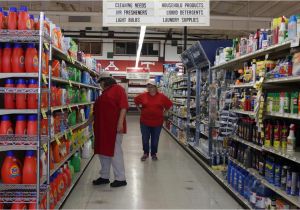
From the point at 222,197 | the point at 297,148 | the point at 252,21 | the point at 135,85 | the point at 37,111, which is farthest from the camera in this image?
the point at 135,85

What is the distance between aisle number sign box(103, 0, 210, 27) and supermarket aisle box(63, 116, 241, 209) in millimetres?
2783

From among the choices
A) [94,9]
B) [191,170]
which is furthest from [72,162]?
[94,9]

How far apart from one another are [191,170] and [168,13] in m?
3.07

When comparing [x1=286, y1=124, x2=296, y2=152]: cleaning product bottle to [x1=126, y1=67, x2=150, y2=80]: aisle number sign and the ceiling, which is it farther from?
[x1=126, y1=67, x2=150, y2=80]: aisle number sign

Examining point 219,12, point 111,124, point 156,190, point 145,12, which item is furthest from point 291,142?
point 219,12

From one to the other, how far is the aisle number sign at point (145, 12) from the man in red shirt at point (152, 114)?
2049mm

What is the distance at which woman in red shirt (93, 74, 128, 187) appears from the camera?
215 inches

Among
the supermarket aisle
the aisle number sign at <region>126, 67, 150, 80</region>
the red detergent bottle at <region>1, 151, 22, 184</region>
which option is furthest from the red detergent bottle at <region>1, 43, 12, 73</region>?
the aisle number sign at <region>126, 67, 150, 80</region>

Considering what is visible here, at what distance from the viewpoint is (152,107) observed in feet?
26.7

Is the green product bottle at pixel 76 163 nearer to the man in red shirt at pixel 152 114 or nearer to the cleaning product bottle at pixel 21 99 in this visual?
the man in red shirt at pixel 152 114

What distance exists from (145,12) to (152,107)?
2.40m

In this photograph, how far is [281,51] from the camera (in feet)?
14.2

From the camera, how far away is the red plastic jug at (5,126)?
350cm

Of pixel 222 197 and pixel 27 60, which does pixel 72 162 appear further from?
pixel 27 60
